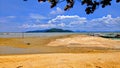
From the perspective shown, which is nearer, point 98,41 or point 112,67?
point 112,67

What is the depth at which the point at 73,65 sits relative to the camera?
1719 centimetres

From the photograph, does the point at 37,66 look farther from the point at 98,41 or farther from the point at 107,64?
the point at 98,41

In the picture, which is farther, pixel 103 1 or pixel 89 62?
pixel 89 62

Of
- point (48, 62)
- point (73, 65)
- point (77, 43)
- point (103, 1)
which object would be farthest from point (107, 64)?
point (77, 43)

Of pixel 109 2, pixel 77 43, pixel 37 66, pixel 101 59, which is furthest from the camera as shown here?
pixel 77 43

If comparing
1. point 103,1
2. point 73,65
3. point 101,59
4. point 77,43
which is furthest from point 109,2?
point 77,43

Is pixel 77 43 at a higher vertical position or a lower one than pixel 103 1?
lower

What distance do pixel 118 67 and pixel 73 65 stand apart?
247 cm

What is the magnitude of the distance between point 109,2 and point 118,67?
1063cm

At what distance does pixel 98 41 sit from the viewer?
146ft

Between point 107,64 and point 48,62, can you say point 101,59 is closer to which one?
point 107,64

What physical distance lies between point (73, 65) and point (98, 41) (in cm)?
2763

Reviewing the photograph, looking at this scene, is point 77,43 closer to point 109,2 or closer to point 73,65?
point 73,65

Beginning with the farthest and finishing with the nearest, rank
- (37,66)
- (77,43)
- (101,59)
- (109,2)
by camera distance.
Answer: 1. (77,43)
2. (101,59)
3. (37,66)
4. (109,2)
